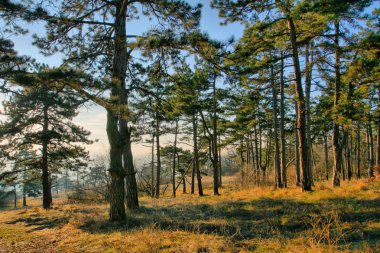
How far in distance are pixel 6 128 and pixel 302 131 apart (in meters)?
16.3

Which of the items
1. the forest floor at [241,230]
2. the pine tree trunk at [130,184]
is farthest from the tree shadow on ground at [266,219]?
the pine tree trunk at [130,184]

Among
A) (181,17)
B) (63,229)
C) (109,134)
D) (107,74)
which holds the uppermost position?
(181,17)

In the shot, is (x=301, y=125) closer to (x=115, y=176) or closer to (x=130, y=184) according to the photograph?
(x=115, y=176)

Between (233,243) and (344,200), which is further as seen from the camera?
(344,200)

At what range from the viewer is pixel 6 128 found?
14422 millimetres

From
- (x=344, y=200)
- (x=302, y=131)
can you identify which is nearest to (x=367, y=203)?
(x=344, y=200)

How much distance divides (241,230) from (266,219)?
1.14 meters

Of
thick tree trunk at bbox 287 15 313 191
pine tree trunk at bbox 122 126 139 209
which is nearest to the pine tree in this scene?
pine tree trunk at bbox 122 126 139 209

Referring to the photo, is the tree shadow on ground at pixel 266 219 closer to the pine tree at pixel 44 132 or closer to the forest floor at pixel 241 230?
the forest floor at pixel 241 230

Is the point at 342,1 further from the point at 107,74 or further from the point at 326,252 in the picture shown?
the point at 107,74

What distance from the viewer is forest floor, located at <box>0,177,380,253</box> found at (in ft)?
14.7

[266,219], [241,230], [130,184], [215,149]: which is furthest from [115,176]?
[215,149]

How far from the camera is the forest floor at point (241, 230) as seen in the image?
4.49m

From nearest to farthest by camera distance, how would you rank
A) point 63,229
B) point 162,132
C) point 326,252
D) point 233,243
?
point 326,252 → point 233,243 → point 63,229 → point 162,132
